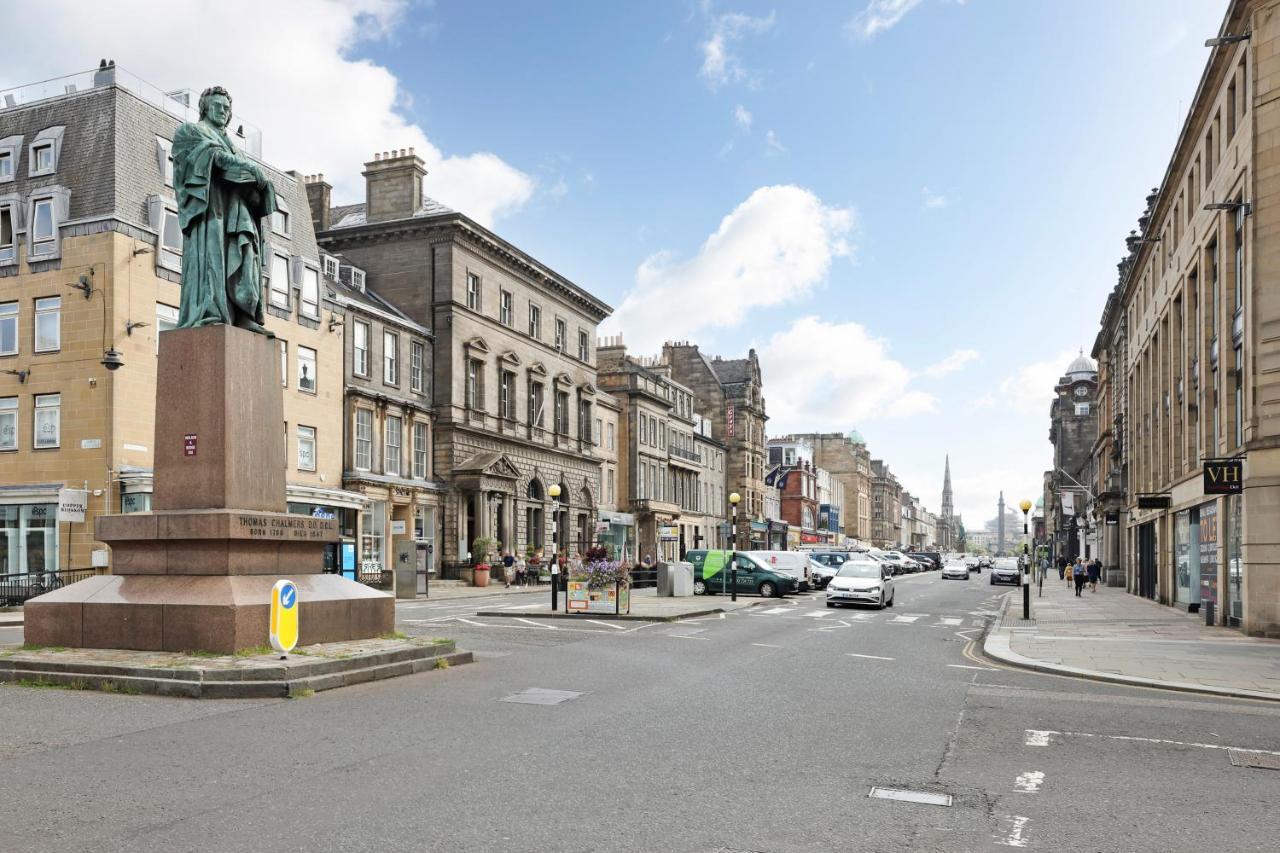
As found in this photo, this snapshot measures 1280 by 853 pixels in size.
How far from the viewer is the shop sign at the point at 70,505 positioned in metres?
30.1

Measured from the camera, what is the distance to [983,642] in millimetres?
20797

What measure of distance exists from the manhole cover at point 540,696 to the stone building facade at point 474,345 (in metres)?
36.4

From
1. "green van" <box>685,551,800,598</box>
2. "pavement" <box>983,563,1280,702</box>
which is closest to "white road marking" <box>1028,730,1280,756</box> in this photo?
"pavement" <box>983,563,1280,702</box>

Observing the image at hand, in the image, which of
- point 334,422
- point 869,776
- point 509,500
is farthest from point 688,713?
point 509,500

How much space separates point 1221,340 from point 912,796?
71.5ft

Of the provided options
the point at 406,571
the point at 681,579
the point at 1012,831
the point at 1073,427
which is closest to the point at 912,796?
the point at 1012,831

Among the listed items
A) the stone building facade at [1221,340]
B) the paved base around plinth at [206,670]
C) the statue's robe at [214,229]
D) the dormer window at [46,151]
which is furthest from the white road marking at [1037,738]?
the dormer window at [46,151]

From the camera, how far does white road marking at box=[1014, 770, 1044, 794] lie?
25.3ft

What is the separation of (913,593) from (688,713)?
3784 centimetres

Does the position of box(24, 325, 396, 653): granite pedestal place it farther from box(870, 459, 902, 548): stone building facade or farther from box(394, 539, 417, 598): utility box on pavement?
box(870, 459, 902, 548): stone building facade

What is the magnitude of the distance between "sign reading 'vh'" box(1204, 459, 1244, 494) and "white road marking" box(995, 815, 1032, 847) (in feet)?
57.6

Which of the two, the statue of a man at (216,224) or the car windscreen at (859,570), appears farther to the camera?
the car windscreen at (859,570)

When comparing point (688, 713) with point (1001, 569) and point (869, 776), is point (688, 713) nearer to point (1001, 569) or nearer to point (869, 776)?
point (869, 776)

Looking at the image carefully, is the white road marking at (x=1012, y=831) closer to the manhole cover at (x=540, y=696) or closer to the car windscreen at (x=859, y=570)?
the manhole cover at (x=540, y=696)
